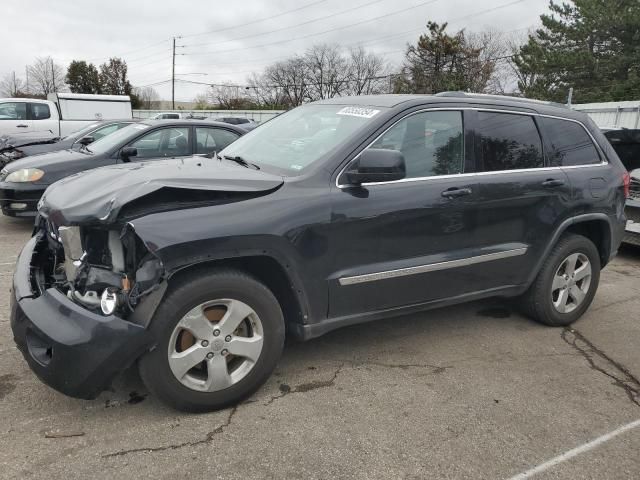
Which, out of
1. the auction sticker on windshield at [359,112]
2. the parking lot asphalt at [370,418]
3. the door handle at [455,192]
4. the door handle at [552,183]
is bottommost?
the parking lot asphalt at [370,418]

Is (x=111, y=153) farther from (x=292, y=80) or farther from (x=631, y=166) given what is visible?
(x=292, y=80)

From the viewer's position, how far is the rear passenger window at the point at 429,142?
344 cm

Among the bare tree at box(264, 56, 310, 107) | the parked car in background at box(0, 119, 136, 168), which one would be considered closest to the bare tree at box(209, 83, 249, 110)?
the bare tree at box(264, 56, 310, 107)

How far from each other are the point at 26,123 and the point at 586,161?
1460cm

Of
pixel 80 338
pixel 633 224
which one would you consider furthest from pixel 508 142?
pixel 633 224

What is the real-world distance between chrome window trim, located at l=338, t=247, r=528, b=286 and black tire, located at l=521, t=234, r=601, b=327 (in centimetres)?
42

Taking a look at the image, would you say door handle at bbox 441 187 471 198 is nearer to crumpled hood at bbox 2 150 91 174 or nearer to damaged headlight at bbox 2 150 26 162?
crumpled hood at bbox 2 150 91 174

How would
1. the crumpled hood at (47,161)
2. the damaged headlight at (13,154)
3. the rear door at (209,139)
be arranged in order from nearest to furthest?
1. the crumpled hood at (47,161)
2. the rear door at (209,139)
3. the damaged headlight at (13,154)

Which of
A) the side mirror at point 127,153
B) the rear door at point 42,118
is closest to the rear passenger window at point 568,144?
the side mirror at point 127,153

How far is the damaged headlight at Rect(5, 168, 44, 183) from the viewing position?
6.89m

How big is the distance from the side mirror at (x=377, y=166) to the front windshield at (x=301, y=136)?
27 cm

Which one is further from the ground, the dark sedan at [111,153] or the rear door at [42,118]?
the rear door at [42,118]

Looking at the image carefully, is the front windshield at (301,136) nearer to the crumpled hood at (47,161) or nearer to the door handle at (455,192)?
the door handle at (455,192)

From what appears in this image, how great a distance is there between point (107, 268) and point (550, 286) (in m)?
3.34
